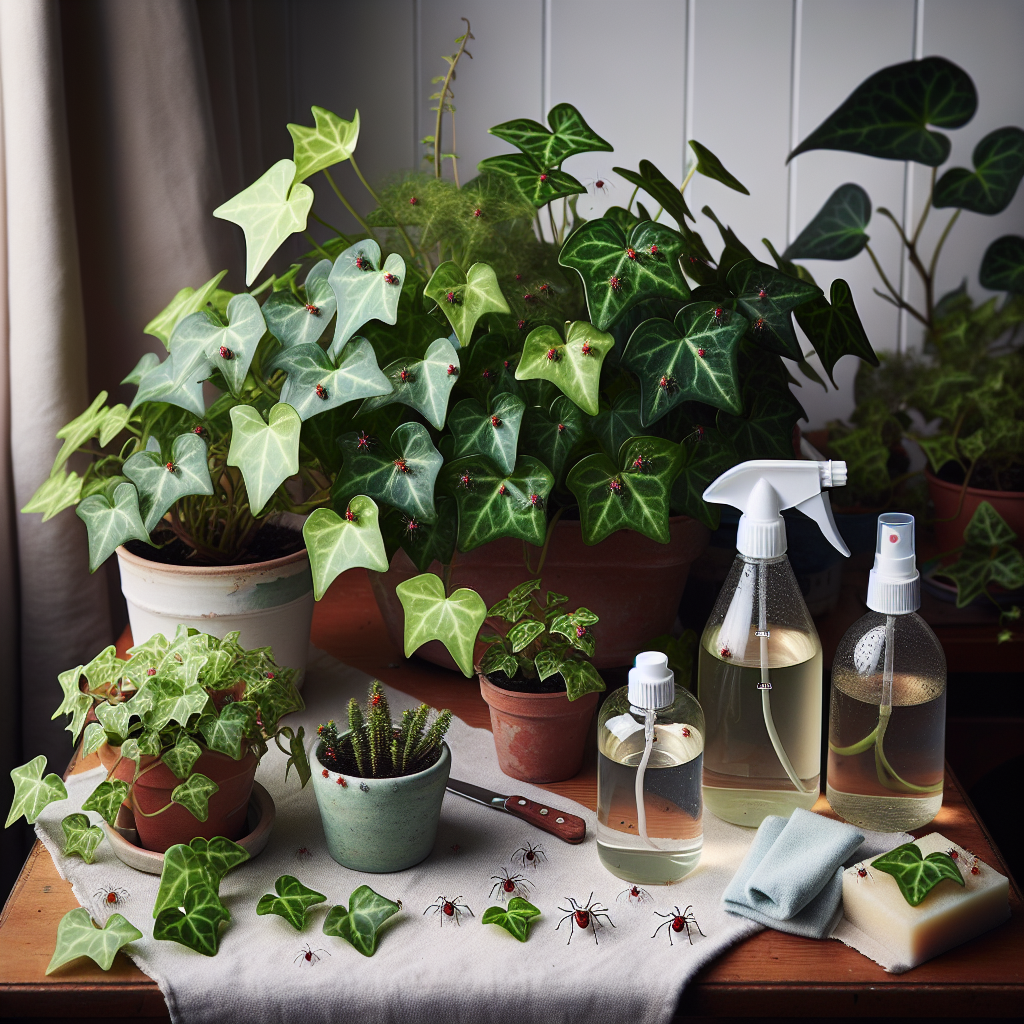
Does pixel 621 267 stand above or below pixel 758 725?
above

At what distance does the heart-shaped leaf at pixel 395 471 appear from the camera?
2.67 feet

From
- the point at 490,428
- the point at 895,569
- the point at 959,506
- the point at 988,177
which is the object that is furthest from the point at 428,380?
the point at 988,177

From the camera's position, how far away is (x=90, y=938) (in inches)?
25.8

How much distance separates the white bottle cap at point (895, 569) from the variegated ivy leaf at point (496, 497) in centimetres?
26

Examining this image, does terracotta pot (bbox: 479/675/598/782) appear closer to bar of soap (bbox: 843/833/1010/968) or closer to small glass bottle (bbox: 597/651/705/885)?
small glass bottle (bbox: 597/651/705/885)

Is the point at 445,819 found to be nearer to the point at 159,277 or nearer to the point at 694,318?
the point at 694,318

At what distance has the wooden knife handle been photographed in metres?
0.79

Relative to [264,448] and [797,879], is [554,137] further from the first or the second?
[797,879]

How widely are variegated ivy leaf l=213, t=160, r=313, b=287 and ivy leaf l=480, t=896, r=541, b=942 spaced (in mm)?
512

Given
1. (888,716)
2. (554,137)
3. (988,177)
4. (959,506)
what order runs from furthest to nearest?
(988,177)
(959,506)
(554,137)
(888,716)

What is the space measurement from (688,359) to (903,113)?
78 cm

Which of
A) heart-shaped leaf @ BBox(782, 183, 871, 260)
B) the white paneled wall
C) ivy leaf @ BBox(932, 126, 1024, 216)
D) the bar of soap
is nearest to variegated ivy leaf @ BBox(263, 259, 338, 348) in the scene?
the bar of soap

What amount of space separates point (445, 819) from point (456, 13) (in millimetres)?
1168

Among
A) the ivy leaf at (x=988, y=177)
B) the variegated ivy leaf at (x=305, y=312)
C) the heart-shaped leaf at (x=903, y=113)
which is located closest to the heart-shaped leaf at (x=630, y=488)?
the variegated ivy leaf at (x=305, y=312)
